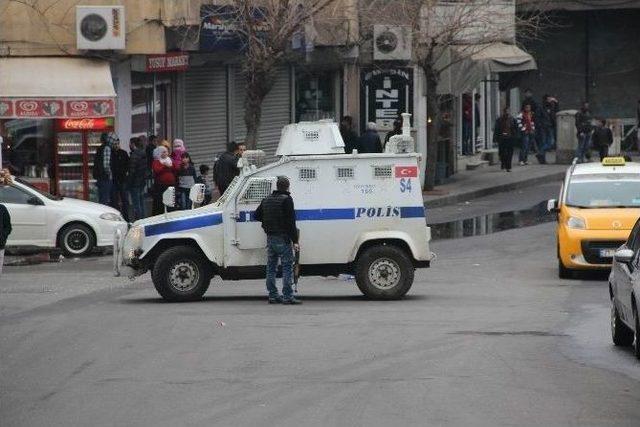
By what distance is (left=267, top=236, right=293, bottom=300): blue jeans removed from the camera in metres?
19.6

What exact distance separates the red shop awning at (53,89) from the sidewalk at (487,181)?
8.85m

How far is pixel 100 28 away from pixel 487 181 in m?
14.2

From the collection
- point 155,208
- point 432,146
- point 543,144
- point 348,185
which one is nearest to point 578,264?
point 348,185

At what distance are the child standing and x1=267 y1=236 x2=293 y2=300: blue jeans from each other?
11778 millimetres

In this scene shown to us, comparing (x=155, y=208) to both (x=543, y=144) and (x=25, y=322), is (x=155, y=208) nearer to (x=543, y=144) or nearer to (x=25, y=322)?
(x=25, y=322)

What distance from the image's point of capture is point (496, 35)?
38.9 metres

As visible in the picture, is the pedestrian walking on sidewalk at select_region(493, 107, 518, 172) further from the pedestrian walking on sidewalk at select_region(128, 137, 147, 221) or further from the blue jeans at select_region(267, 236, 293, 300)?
the blue jeans at select_region(267, 236, 293, 300)

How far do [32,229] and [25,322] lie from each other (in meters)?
8.96

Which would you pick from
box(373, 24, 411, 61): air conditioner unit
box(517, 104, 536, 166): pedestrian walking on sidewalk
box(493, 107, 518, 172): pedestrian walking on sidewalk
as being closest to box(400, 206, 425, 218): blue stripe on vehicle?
box(373, 24, 411, 61): air conditioner unit

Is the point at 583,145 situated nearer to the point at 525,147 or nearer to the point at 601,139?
the point at 601,139

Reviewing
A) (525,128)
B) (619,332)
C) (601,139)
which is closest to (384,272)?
(619,332)

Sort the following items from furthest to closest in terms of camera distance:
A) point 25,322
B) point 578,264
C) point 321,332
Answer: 1. point 578,264
2. point 25,322
3. point 321,332

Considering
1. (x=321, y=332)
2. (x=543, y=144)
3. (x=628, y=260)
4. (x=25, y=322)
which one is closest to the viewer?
(x=628, y=260)

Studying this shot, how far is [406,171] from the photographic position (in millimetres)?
20312
